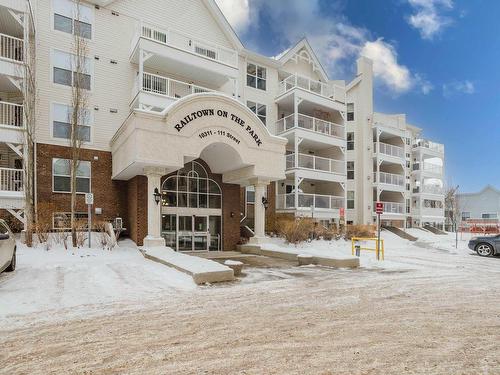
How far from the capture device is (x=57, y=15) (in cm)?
1902

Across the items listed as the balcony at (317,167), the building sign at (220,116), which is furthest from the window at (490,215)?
the building sign at (220,116)

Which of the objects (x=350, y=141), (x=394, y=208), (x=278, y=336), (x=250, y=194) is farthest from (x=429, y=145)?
(x=278, y=336)

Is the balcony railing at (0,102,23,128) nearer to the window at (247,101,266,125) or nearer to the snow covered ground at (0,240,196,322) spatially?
the snow covered ground at (0,240,196,322)

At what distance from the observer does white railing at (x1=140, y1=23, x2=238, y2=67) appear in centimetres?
2139

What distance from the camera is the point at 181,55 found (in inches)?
792

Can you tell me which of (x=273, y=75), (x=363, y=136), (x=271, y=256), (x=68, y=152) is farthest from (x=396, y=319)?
(x=363, y=136)

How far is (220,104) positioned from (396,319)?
1339cm

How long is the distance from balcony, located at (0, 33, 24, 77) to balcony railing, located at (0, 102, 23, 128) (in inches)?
62.0

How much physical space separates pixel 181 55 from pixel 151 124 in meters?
6.62

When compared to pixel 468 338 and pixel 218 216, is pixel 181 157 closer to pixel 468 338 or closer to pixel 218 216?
pixel 218 216

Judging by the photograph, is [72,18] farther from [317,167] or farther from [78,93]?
[317,167]

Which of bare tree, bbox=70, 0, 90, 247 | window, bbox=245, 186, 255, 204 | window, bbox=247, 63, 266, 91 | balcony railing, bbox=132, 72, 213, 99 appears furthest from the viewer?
window, bbox=247, 63, 266, 91

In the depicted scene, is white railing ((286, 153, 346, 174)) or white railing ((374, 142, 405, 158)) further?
white railing ((374, 142, 405, 158))

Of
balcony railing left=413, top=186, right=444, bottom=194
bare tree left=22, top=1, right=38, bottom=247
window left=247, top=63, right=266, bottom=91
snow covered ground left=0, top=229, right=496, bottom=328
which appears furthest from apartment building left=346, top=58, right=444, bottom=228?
bare tree left=22, top=1, right=38, bottom=247
